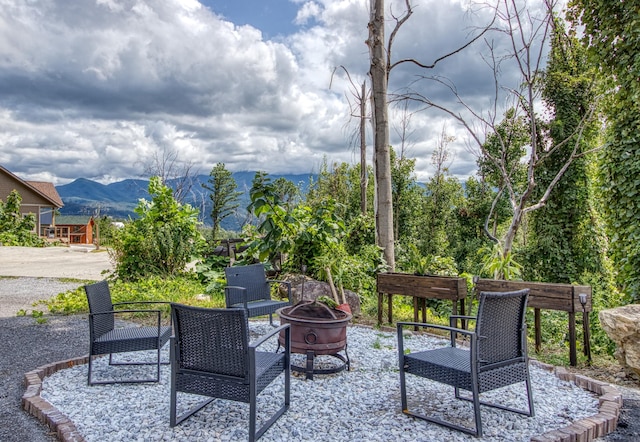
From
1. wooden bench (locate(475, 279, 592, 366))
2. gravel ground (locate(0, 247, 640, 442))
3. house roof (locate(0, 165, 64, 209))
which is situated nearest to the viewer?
gravel ground (locate(0, 247, 640, 442))

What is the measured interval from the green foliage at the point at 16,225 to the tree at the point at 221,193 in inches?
429

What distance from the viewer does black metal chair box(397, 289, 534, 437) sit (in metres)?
2.60

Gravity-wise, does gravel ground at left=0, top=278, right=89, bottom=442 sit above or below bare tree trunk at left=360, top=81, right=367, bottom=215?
below

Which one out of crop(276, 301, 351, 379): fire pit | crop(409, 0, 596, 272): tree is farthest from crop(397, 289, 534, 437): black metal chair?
crop(409, 0, 596, 272): tree

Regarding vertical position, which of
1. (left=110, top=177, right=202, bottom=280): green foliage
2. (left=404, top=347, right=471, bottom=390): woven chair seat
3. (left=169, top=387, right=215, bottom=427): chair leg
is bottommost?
(left=169, top=387, right=215, bottom=427): chair leg

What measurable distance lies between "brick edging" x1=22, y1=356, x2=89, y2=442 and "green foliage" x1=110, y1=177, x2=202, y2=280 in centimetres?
453

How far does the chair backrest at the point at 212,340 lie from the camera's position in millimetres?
2496

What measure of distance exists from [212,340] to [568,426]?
2.11m

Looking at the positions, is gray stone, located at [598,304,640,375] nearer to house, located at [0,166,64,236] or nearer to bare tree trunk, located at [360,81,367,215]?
bare tree trunk, located at [360,81,367,215]

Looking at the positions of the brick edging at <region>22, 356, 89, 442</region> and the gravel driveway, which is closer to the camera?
the brick edging at <region>22, 356, 89, 442</region>

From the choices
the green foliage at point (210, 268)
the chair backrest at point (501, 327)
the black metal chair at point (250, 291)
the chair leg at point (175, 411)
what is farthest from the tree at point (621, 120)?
the green foliage at point (210, 268)

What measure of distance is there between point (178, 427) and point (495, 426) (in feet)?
6.13

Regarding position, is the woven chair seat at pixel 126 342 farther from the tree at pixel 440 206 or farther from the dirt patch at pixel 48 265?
the tree at pixel 440 206

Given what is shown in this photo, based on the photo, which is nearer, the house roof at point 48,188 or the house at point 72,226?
the house roof at point 48,188
